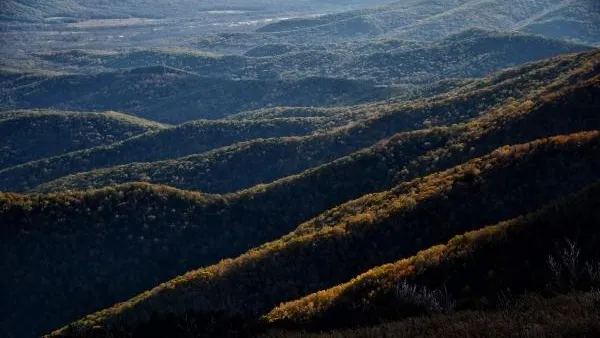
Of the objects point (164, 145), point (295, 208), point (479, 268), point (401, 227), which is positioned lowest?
point (164, 145)

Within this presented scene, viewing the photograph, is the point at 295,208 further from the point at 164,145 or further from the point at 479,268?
the point at 164,145

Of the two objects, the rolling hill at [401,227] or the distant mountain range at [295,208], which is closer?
the rolling hill at [401,227]

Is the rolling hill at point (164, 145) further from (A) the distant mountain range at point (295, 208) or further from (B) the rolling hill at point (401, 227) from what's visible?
(B) the rolling hill at point (401, 227)

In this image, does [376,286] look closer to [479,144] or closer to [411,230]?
[411,230]

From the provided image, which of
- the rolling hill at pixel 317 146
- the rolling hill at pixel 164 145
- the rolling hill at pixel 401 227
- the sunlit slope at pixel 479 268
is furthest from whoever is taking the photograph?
the rolling hill at pixel 164 145

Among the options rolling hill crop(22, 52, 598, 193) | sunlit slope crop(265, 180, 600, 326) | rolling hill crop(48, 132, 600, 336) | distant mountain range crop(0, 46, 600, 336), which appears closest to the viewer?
sunlit slope crop(265, 180, 600, 326)

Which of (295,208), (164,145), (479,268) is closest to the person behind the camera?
(479,268)

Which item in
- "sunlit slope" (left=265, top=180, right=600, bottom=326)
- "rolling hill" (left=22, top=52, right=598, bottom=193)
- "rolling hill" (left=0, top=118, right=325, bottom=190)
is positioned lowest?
"rolling hill" (left=0, top=118, right=325, bottom=190)

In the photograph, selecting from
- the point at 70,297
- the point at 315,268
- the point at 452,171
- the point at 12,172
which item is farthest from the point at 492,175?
the point at 12,172

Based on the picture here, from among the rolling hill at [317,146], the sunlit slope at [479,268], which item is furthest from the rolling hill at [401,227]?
the rolling hill at [317,146]

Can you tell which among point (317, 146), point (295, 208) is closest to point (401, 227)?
point (295, 208)

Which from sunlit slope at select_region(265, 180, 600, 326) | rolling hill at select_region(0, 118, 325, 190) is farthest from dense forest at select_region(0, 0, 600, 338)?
rolling hill at select_region(0, 118, 325, 190)

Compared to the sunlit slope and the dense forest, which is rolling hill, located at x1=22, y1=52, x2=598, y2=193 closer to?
the dense forest
